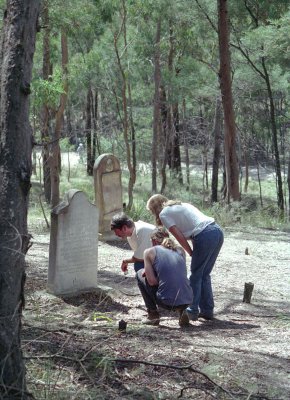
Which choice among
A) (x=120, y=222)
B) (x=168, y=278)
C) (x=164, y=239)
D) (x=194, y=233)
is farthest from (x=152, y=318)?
(x=120, y=222)

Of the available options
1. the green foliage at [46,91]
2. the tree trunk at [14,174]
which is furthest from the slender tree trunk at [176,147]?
the tree trunk at [14,174]

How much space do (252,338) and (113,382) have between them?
2.22m

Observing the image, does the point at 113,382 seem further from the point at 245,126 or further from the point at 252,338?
the point at 245,126

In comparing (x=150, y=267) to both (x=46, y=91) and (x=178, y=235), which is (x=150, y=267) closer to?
(x=178, y=235)

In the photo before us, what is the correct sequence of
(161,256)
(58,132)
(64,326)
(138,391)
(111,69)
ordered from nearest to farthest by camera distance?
1. (138,391)
2. (64,326)
3. (161,256)
4. (58,132)
5. (111,69)

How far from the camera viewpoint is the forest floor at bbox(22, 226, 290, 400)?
→ 471 centimetres

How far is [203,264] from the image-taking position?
7.39 meters

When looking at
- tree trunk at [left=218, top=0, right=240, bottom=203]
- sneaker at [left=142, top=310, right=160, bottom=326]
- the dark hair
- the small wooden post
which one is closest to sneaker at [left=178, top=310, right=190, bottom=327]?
sneaker at [left=142, top=310, right=160, bottom=326]

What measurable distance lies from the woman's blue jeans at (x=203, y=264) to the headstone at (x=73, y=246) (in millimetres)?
1743

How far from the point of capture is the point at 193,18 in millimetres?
25219

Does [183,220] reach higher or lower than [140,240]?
higher

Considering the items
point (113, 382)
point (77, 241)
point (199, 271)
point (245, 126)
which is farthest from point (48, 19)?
point (245, 126)

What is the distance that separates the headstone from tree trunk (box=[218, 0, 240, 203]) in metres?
11.2

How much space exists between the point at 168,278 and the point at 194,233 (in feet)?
1.87
